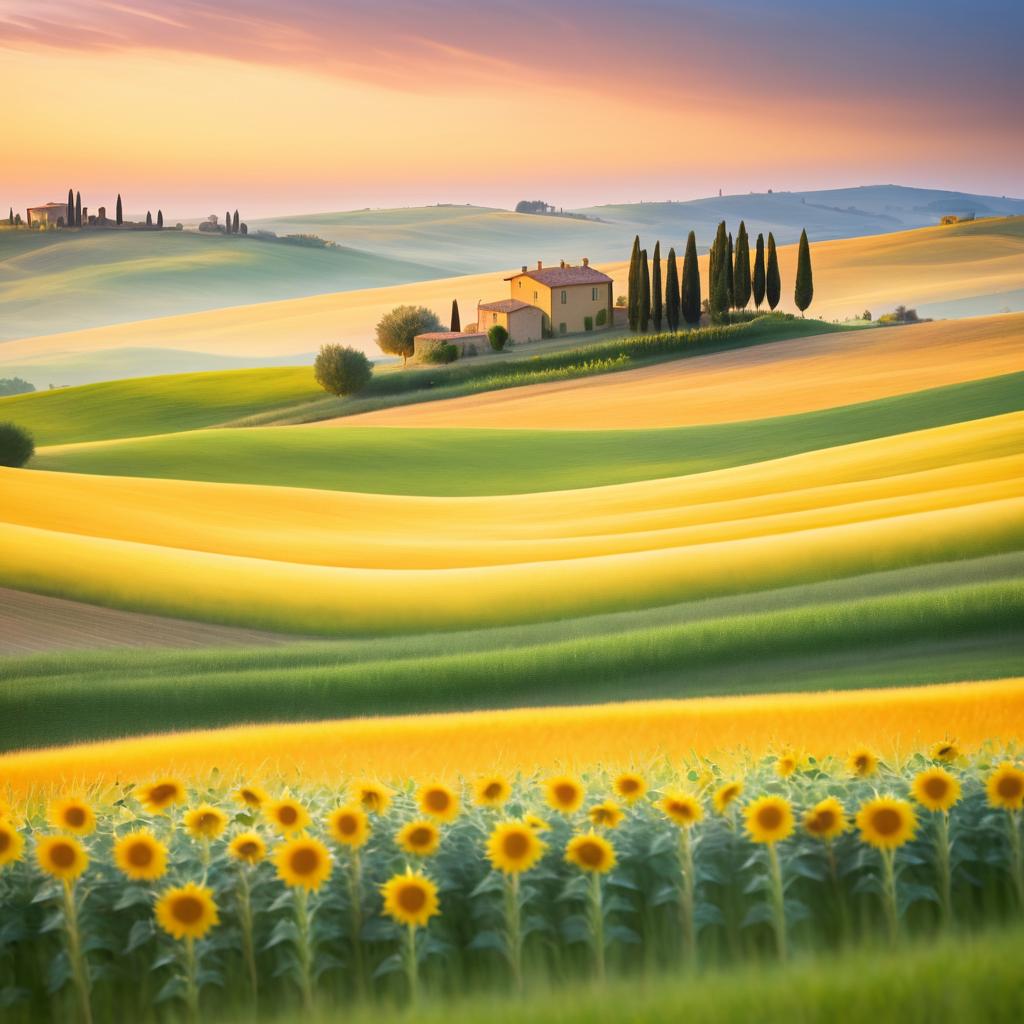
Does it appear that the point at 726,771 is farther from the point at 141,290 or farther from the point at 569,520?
the point at 141,290

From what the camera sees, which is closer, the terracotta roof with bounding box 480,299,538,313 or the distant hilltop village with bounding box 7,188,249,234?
the terracotta roof with bounding box 480,299,538,313

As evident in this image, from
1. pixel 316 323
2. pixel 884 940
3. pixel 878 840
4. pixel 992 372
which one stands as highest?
pixel 316 323

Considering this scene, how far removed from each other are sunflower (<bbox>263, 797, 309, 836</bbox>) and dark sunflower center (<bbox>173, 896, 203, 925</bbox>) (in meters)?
0.58

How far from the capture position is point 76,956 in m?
5.93

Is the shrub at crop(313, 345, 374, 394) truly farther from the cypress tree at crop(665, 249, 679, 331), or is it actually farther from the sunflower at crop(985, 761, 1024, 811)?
the sunflower at crop(985, 761, 1024, 811)

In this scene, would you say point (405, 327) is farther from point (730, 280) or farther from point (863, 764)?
point (863, 764)

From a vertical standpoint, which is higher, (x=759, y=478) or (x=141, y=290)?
(x=141, y=290)


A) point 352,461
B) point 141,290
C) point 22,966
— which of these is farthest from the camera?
point 141,290

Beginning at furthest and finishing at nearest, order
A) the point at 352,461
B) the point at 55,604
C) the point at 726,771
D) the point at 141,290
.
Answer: the point at 141,290
the point at 352,461
the point at 55,604
the point at 726,771

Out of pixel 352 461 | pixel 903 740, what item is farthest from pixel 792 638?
pixel 352 461

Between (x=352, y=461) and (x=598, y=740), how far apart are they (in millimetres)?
30248

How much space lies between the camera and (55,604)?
1576 cm

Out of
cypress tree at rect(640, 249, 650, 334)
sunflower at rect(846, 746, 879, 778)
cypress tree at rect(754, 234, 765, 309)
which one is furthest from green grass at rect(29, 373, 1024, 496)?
cypress tree at rect(754, 234, 765, 309)

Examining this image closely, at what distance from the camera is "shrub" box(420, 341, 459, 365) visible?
216 ft
